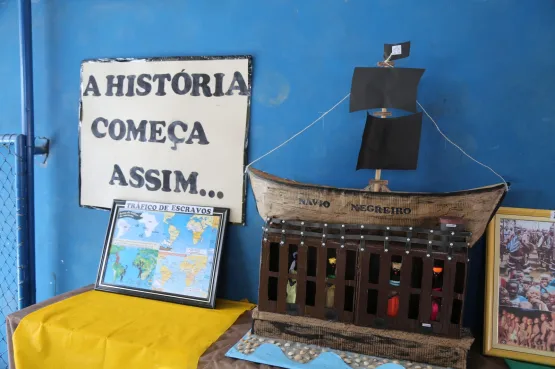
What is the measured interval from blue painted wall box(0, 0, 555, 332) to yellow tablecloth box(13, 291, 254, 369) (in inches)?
9.2

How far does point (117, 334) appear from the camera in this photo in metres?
0.98

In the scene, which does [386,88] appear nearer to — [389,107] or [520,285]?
[389,107]

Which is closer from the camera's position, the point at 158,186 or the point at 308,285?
the point at 308,285

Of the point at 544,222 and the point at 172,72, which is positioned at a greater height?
the point at 172,72

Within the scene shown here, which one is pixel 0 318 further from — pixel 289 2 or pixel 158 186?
pixel 289 2

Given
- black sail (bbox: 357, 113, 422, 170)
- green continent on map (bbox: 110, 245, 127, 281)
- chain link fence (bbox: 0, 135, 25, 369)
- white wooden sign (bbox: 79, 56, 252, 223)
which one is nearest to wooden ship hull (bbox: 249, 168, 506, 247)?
black sail (bbox: 357, 113, 422, 170)

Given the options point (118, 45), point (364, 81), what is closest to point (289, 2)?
point (364, 81)

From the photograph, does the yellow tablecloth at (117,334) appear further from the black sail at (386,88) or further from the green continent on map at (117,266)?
the black sail at (386,88)

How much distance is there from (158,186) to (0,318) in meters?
1.02

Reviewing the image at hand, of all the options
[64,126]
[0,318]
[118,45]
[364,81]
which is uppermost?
[118,45]

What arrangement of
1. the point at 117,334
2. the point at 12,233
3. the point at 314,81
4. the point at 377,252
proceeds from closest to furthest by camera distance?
the point at 377,252 → the point at 117,334 → the point at 314,81 → the point at 12,233

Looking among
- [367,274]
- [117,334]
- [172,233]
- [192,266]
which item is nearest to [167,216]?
[172,233]

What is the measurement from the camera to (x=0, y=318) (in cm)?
166

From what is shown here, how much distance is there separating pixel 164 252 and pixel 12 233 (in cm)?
78
